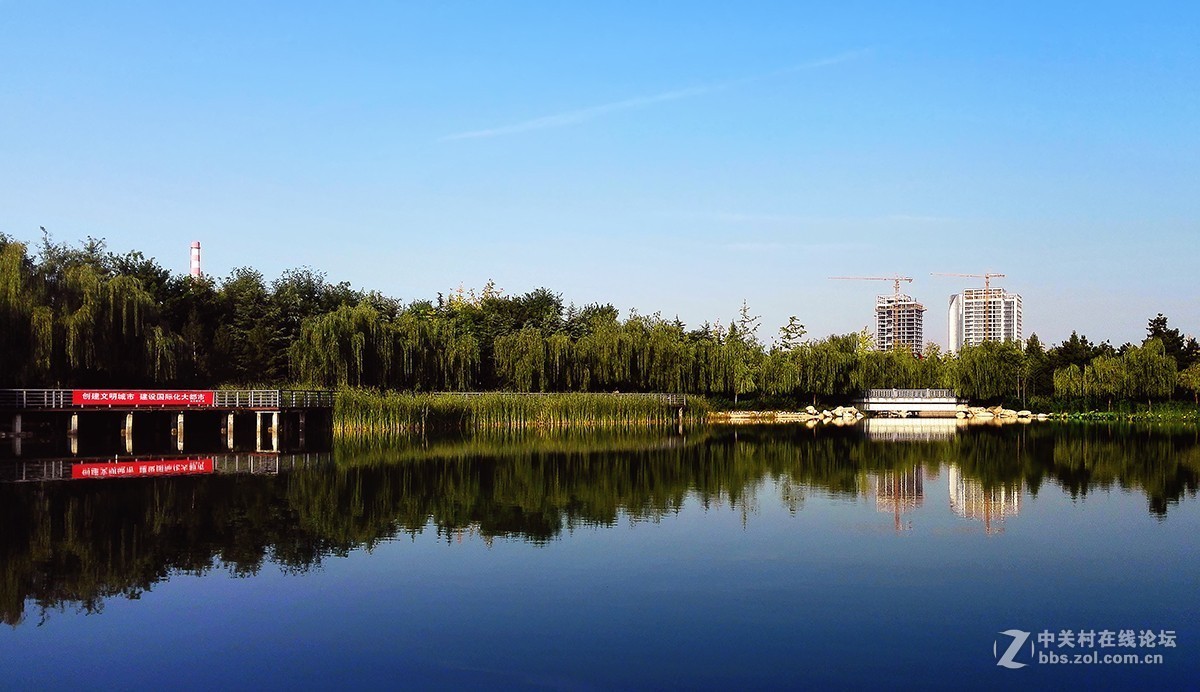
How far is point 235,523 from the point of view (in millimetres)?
16094

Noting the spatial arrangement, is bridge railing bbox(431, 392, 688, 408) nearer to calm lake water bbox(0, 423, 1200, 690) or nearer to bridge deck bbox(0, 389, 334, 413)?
bridge deck bbox(0, 389, 334, 413)

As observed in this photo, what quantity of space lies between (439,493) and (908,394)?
1704 inches

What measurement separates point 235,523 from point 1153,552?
12987 millimetres

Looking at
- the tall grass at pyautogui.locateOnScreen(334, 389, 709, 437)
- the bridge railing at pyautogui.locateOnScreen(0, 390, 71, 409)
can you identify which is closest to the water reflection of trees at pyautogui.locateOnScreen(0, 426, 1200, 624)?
the tall grass at pyautogui.locateOnScreen(334, 389, 709, 437)

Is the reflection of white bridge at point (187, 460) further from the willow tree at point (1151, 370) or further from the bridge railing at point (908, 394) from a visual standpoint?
the willow tree at point (1151, 370)

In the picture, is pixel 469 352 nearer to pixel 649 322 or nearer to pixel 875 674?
pixel 649 322

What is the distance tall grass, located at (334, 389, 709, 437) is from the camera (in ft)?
121

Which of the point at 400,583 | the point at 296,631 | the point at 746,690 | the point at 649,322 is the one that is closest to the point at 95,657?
the point at 296,631

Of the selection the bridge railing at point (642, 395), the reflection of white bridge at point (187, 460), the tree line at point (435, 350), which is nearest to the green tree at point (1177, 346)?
the tree line at point (435, 350)

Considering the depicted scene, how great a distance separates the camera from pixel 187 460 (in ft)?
84.9

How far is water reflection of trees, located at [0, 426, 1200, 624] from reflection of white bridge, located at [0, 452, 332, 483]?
0.99 m

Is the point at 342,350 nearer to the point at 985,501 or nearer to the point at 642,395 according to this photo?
the point at 642,395

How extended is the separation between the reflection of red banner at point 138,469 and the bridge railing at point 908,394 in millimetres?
40875

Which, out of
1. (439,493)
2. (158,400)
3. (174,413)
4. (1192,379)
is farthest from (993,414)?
(439,493)
